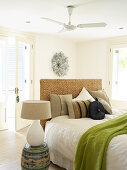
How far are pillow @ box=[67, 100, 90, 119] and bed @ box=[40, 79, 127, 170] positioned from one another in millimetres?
123

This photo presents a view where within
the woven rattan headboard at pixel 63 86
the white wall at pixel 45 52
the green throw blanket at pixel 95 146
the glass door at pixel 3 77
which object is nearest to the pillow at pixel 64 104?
the woven rattan headboard at pixel 63 86

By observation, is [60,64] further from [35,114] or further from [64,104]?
[35,114]

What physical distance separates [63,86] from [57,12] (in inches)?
52.7

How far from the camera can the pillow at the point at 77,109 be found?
3186 millimetres

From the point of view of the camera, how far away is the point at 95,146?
2.19 metres

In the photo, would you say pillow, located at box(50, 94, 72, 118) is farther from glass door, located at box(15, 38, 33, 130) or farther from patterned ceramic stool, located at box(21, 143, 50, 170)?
glass door, located at box(15, 38, 33, 130)

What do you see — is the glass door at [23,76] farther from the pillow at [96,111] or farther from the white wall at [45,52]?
the pillow at [96,111]

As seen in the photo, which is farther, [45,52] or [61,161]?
[45,52]

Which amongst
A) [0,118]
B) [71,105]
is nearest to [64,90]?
[71,105]

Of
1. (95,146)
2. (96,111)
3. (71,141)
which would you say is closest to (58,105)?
(96,111)

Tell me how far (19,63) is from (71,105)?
2275 millimetres

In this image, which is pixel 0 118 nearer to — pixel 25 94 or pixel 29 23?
pixel 25 94

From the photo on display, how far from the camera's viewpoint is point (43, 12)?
139 inches

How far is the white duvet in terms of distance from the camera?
6.65 ft
